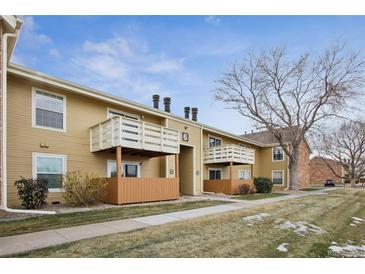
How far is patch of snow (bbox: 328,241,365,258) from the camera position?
519 centimetres

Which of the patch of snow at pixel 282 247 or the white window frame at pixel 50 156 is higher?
the white window frame at pixel 50 156

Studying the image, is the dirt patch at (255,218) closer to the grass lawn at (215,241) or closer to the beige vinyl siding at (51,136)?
the grass lawn at (215,241)

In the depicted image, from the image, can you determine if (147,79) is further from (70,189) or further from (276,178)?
(276,178)

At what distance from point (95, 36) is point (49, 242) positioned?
9.46 m

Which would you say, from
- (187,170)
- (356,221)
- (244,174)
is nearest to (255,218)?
(356,221)

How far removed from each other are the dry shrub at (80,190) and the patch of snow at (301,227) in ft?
23.6

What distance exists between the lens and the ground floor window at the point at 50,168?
34.1 ft

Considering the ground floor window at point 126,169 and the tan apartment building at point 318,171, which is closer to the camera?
the ground floor window at point 126,169

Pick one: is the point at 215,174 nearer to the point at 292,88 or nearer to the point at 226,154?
the point at 226,154

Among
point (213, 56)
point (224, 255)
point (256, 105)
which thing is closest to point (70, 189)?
point (224, 255)

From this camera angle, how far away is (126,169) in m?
13.7

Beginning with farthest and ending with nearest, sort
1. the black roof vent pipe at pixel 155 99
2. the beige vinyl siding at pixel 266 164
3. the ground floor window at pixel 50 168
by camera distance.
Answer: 1. the beige vinyl siding at pixel 266 164
2. the black roof vent pipe at pixel 155 99
3. the ground floor window at pixel 50 168

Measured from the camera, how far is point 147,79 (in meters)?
16.8

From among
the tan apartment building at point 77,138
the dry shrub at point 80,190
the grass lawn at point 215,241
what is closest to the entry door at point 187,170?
the tan apartment building at point 77,138
